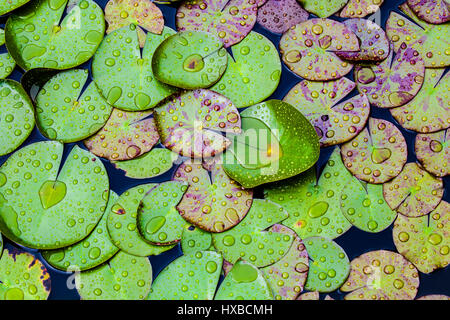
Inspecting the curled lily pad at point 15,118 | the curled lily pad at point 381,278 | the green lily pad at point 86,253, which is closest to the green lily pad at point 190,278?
the green lily pad at point 86,253

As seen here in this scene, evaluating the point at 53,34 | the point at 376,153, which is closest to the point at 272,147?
the point at 376,153

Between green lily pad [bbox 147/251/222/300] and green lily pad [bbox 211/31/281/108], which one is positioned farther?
green lily pad [bbox 211/31/281/108]

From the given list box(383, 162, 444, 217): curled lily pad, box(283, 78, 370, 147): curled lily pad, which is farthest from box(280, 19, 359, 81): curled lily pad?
box(383, 162, 444, 217): curled lily pad

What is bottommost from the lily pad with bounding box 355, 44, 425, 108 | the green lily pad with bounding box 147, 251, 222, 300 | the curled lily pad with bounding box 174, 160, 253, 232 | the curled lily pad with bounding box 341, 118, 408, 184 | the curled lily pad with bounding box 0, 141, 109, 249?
the green lily pad with bounding box 147, 251, 222, 300

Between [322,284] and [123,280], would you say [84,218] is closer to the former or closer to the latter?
[123,280]

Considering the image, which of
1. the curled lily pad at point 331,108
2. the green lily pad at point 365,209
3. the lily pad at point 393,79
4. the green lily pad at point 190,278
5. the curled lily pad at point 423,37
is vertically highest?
the curled lily pad at point 423,37

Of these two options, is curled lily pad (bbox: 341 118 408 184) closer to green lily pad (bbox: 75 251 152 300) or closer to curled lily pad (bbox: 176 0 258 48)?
curled lily pad (bbox: 176 0 258 48)

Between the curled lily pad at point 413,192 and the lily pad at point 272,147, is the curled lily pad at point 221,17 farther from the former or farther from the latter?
the curled lily pad at point 413,192
